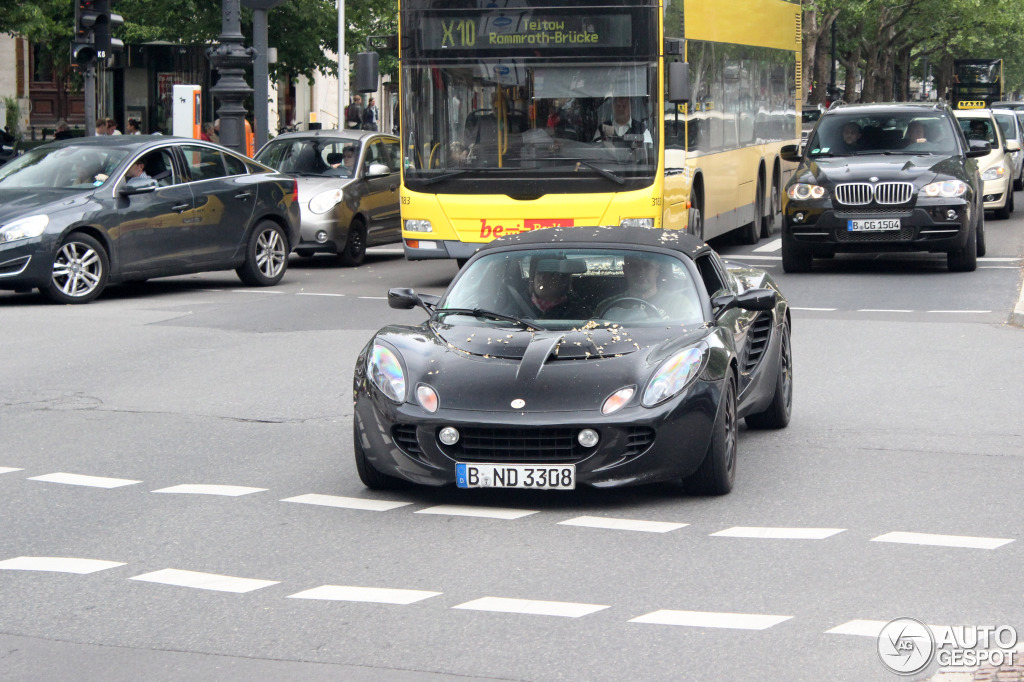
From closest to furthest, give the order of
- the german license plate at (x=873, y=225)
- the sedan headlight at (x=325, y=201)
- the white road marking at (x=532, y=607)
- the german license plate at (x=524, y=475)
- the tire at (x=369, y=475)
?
the white road marking at (x=532, y=607)
the german license plate at (x=524, y=475)
the tire at (x=369, y=475)
the german license plate at (x=873, y=225)
the sedan headlight at (x=325, y=201)

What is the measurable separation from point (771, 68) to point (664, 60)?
8.01 metres

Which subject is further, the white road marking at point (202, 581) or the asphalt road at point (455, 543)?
the white road marking at point (202, 581)

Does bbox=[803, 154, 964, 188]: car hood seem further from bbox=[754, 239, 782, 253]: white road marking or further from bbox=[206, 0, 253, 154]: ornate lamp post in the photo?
bbox=[206, 0, 253, 154]: ornate lamp post

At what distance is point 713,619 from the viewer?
546 centimetres

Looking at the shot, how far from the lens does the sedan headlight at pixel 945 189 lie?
1758 centimetres

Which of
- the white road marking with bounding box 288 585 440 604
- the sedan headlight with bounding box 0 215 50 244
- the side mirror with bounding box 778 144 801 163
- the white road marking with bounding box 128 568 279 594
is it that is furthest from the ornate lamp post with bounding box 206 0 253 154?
the white road marking with bounding box 288 585 440 604

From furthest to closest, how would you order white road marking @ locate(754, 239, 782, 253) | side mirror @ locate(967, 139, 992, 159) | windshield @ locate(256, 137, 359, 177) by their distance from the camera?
white road marking @ locate(754, 239, 782, 253)
windshield @ locate(256, 137, 359, 177)
side mirror @ locate(967, 139, 992, 159)

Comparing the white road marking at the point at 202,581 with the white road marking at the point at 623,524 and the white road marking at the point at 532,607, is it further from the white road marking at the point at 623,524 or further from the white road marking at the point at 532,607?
the white road marking at the point at 623,524

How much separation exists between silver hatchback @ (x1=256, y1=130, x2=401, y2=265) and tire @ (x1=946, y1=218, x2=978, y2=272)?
23.6 feet

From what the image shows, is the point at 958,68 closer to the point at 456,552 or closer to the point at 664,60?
the point at 664,60

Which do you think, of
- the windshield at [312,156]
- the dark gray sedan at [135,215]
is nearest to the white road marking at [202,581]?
the dark gray sedan at [135,215]

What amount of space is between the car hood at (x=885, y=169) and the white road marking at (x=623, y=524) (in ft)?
37.6

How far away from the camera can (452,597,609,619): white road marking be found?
5.56m

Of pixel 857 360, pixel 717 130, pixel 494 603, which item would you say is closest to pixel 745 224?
pixel 717 130
